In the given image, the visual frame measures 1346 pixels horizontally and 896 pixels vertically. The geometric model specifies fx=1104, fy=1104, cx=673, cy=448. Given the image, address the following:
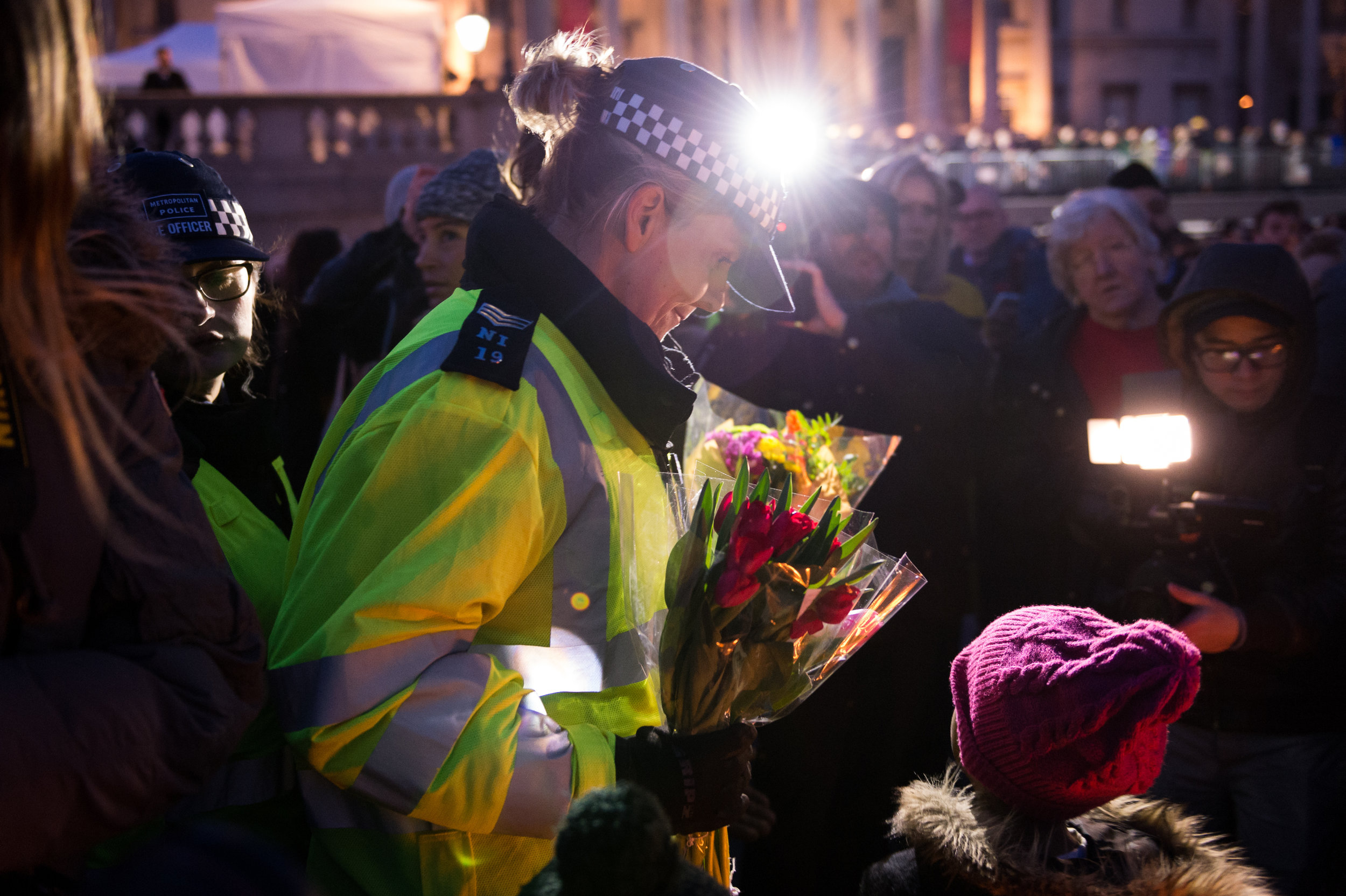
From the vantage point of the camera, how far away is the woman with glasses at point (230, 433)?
1.88 metres

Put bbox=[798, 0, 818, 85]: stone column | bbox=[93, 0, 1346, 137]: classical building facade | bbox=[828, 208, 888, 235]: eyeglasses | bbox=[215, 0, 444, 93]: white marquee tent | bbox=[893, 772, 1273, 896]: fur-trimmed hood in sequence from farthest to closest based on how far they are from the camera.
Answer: bbox=[93, 0, 1346, 137]: classical building facade
bbox=[798, 0, 818, 85]: stone column
bbox=[215, 0, 444, 93]: white marquee tent
bbox=[828, 208, 888, 235]: eyeglasses
bbox=[893, 772, 1273, 896]: fur-trimmed hood

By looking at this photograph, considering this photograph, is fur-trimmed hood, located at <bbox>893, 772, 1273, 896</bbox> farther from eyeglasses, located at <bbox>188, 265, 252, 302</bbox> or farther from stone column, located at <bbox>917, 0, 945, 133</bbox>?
stone column, located at <bbox>917, 0, 945, 133</bbox>

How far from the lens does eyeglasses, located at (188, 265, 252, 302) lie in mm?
2191

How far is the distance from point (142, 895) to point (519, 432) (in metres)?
0.92

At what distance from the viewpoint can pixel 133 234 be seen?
129cm

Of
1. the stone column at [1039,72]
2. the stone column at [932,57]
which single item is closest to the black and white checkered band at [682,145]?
the stone column at [932,57]

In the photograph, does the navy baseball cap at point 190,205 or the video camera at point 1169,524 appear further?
the video camera at point 1169,524

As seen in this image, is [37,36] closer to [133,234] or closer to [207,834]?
[133,234]

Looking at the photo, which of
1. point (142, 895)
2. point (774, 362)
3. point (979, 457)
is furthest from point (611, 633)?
point (979, 457)

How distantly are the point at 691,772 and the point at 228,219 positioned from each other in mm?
1448

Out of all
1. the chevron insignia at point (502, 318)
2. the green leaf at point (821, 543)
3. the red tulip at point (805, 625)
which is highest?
the chevron insignia at point (502, 318)

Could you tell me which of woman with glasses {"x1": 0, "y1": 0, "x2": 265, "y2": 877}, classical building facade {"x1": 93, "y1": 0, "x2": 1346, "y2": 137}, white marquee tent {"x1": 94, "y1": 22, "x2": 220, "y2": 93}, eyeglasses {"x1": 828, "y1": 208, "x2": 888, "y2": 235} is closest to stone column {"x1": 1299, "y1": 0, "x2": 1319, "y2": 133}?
classical building facade {"x1": 93, "y1": 0, "x2": 1346, "y2": 137}

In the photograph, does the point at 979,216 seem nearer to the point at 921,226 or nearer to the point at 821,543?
the point at 921,226

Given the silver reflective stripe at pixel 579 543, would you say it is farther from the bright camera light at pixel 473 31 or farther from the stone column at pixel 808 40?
the stone column at pixel 808 40
